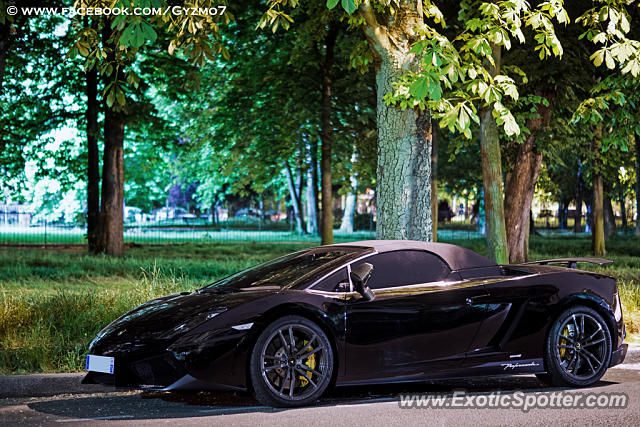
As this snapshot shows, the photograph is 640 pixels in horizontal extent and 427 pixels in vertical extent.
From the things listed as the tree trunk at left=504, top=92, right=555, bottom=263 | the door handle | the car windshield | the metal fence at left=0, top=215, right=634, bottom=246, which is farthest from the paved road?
the metal fence at left=0, top=215, right=634, bottom=246

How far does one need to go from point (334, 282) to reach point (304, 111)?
18.0m

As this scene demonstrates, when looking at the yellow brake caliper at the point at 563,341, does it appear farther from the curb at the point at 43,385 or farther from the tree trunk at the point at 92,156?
the tree trunk at the point at 92,156

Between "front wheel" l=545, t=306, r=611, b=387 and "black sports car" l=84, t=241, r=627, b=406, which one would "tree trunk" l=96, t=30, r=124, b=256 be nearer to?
"black sports car" l=84, t=241, r=627, b=406

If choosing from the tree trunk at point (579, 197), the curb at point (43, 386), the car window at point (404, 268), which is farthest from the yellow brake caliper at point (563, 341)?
the tree trunk at point (579, 197)

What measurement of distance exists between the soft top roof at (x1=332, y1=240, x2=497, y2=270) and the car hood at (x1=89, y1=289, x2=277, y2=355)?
3.70 ft

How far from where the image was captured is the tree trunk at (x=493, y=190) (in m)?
13.3

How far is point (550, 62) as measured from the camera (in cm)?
1681

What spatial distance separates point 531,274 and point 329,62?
1589cm

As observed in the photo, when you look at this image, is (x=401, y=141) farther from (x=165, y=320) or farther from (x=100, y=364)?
(x=100, y=364)

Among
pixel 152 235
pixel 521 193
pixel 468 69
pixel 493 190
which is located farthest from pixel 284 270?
pixel 152 235

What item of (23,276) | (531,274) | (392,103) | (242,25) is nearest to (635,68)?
(392,103)

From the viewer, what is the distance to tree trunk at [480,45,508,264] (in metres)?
13.3

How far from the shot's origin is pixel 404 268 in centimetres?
665

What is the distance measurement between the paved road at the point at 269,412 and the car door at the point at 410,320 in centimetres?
38
